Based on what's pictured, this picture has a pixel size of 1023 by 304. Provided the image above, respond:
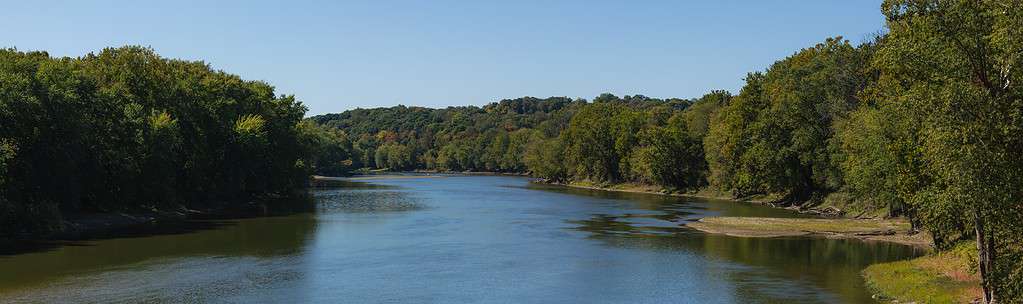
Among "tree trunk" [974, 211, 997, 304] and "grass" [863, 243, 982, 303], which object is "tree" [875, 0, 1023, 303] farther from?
"grass" [863, 243, 982, 303]

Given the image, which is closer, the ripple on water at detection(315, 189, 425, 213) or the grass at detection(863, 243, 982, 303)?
the grass at detection(863, 243, 982, 303)

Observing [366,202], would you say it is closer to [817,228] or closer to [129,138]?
[129,138]

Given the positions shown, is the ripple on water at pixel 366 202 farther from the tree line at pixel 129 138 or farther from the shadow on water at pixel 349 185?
the shadow on water at pixel 349 185

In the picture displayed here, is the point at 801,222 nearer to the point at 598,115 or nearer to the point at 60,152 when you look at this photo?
the point at 60,152

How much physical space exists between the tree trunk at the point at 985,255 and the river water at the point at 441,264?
283 inches

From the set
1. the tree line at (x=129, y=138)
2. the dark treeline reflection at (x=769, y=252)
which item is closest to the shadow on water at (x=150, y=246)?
the tree line at (x=129, y=138)

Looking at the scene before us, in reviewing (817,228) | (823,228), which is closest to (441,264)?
(817,228)

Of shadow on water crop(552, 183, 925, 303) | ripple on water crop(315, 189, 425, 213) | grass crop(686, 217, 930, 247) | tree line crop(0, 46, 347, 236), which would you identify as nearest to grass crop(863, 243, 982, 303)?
shadow on water crop(552, 183, 925, 303)

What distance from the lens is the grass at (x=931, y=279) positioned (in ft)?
107

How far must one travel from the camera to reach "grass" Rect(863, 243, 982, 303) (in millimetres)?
32691

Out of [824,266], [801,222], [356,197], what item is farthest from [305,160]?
[824,266]

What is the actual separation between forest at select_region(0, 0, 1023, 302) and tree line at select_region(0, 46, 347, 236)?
0.16m

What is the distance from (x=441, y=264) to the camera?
4675 centimetres

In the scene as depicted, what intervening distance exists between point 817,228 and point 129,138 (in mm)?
55515
